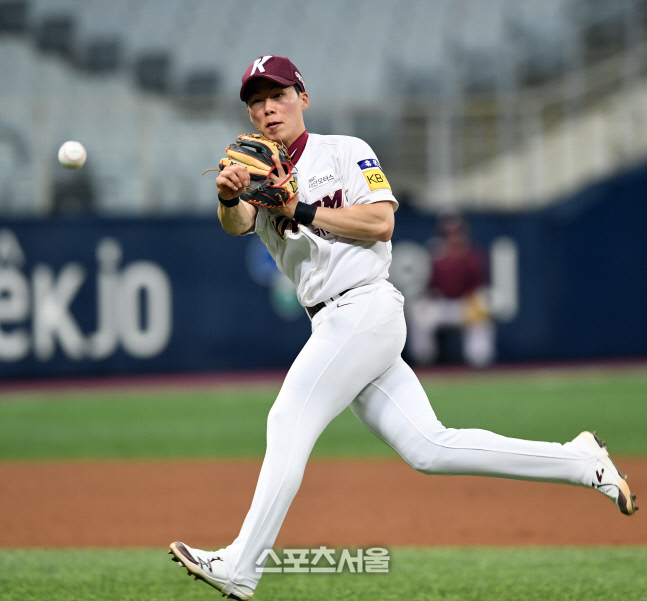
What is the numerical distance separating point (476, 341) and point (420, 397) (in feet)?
34.1

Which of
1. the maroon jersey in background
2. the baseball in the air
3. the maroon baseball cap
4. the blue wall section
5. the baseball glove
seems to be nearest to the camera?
the baseball glove

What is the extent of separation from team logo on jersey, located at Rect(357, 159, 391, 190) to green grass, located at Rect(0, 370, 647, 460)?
15.9 ft

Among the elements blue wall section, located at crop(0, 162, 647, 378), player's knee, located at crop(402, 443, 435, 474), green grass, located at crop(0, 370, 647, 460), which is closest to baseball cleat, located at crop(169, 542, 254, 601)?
player's knee, located at crop(402, 443, 435, 474)

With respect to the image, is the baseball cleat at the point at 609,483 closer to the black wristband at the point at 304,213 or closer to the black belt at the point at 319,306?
the black belt at the point at 319,306

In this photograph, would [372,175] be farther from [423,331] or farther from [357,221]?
[423,331]

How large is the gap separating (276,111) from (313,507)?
3347 mm

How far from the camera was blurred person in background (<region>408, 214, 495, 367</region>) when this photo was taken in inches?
532

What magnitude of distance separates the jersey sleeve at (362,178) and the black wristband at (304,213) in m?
0.21

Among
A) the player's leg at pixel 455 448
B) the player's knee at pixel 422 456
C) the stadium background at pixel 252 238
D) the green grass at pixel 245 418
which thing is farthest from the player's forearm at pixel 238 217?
the stadium background at pixel 252 238

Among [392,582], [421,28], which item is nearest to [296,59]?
[421,28]

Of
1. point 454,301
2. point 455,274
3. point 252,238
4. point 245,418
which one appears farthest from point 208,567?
point 454,301

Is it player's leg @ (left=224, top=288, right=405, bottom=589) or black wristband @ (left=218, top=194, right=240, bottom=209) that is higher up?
black wristband @ (left=218, top=194, right=240, bottom=209)

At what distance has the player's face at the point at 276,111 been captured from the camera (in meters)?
3.57

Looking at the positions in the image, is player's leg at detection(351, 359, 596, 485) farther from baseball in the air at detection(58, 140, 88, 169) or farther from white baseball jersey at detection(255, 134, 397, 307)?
baseball in the air at detection(58, 140, 88, 169)
